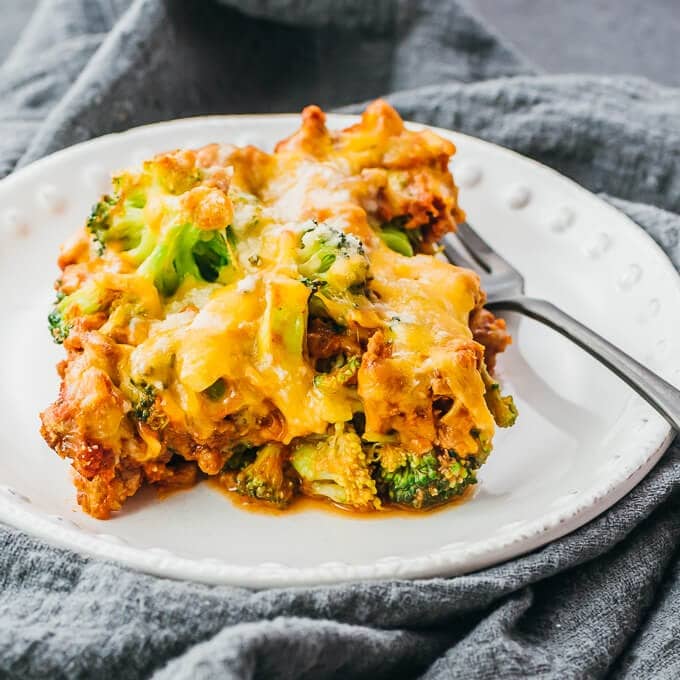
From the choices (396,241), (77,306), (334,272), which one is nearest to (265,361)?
(334,272)

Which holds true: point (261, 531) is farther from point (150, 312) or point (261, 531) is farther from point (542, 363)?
point (542, 363)

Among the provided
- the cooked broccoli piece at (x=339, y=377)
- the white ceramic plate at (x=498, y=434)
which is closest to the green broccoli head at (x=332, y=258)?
the cooked broccoli piece at (x=339, y=377)

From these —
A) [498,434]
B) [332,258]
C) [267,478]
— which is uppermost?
[332,258]

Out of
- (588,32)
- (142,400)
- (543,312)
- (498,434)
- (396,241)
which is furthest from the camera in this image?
(588,32)

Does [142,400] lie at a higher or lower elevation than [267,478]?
higher

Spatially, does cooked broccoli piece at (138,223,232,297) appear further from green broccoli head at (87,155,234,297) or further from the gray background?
the gray background

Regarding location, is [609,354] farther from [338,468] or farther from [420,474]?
[338,468]
